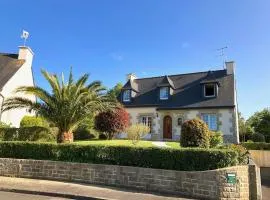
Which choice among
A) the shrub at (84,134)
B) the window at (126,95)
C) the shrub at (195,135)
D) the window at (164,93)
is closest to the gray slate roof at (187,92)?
the window at (164,93)

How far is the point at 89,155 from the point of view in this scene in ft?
38.6

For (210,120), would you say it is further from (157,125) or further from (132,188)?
(132,188)

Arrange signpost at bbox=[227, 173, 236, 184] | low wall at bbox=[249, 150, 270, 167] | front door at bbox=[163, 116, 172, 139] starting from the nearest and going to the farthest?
signpost at bbox=[227, 173, 236, 184], low wall at bbox=[249, 150, 270, 167], front door at bbox=[163, 116, 172, 139]

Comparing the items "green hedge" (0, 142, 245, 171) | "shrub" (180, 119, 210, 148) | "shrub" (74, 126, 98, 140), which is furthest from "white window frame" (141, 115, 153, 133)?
"green hedge" (0, 142, 245, 171)

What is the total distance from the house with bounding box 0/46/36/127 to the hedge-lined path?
1304 cm

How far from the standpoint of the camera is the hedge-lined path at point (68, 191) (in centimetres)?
915

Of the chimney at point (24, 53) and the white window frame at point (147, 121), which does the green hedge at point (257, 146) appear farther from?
the chimney at point (24, 53)

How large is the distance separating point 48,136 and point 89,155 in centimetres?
466

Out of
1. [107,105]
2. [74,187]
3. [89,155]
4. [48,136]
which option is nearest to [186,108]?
[107,105]

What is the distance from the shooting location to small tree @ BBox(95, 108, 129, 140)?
20.6 m

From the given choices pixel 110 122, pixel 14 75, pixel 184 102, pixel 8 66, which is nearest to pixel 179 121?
pixel 184 102

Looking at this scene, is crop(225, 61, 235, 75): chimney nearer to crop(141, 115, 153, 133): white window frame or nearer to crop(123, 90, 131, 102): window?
crop(141, 115, 153, 133): white window frame

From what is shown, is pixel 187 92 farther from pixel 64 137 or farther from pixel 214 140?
pixel 64 137

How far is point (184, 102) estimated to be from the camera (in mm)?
27109
